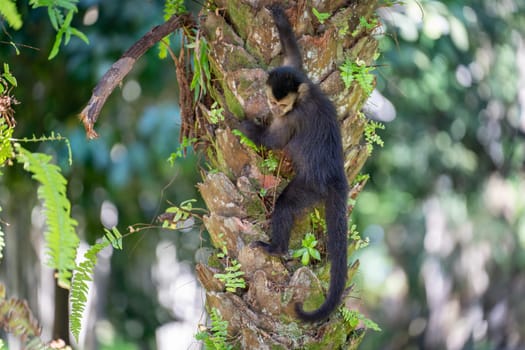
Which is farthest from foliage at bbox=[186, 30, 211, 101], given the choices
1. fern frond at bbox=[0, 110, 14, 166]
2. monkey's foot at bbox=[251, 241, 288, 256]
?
fern frond at bbox=[0, 110, 14, 166]

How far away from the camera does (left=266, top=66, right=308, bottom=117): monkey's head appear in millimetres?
2762

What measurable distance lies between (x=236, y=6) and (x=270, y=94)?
37cm

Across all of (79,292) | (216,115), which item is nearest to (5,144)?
(79,292)

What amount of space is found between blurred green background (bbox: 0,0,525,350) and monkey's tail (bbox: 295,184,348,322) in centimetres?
144

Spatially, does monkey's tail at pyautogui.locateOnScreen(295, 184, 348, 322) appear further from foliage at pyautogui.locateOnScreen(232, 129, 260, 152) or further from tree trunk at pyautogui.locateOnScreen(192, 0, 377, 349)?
foliage at pyautogui.locateOnScreen(232, 129, 260, 152)

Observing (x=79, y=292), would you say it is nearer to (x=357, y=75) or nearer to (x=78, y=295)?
(x=78, y=295)

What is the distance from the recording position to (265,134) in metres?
2.78

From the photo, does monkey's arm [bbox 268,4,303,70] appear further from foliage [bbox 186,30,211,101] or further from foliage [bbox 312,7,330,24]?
foliage [bbox 186,30,211,101]

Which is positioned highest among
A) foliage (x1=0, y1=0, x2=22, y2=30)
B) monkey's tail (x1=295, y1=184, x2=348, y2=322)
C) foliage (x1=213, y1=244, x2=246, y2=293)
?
foliage (x1=0, y1=0, x2=22, y2=30)

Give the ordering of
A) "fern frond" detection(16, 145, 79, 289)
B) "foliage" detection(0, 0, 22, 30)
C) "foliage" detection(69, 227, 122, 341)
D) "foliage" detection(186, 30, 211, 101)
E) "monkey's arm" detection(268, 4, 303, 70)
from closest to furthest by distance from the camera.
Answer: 1. "fern frond" detection(16, 145, 79, 289)
2. "foliage" detection(0, 0, 22, 30)
3. "foliage" detection(69, 227, 122, 341)
4. "monkey's arm" detection(268, 4, 303, 70)
5. "foliage" detection(186, 30, 211, 101)

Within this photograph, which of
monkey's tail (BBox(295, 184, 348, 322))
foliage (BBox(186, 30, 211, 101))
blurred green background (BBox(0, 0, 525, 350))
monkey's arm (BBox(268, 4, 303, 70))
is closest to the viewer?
monkey's tail (BBox(295, 184, 348, 322))

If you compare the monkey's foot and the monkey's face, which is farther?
the monkey's face

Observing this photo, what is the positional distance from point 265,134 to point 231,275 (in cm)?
58

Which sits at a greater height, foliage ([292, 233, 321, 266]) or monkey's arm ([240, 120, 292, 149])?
monkey's arm ([240, 120, 292, 149])
